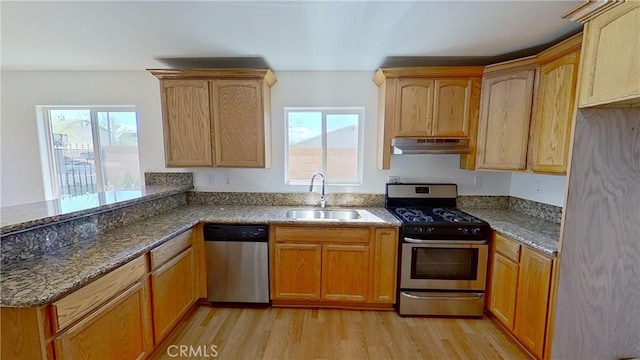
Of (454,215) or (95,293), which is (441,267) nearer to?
(454,215)

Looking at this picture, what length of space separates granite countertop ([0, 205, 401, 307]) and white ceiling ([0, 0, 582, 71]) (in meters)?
1.49

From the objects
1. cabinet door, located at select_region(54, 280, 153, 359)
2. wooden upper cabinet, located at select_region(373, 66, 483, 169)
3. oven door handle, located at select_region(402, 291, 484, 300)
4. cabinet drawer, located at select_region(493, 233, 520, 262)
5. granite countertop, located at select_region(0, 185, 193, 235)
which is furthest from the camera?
wooden upper cabinet, located at select_region(373, 66, 483, 169)

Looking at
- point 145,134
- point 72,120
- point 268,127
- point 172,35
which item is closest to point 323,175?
point 268,127

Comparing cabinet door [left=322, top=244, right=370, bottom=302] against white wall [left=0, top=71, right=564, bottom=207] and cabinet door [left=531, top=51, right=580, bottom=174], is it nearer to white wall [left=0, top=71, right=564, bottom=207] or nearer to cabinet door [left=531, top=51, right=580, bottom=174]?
white wall [left=0, top=71, right=564, bottom=207]

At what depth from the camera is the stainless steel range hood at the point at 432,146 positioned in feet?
8.23

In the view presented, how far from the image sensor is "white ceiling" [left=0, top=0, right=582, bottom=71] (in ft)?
5.30

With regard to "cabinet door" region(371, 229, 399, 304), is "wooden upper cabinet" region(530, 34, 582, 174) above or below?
above

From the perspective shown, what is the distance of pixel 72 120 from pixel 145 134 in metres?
0.92

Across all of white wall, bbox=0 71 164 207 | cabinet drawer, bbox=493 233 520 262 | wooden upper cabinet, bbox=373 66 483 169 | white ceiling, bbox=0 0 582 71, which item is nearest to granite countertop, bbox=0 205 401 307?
cabinet drawer, bbox=493 233 520 262

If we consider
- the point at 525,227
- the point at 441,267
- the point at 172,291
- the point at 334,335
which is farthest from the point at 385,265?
the point at 172,291

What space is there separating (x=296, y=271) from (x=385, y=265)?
81 centimetres

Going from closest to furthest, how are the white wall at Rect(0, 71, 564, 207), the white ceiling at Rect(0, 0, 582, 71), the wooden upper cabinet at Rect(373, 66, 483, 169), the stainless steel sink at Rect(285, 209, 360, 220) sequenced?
the white ceiling at Rect(0, 0, 582, 71)
the wooden upper cabinet at Rect(373, 66, 483, 169)
the stainless steel sink at Rect(285, 209, 360, 220)
the white wall at Rect(0, 71, 564, 207)

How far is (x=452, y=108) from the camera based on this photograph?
97.9 inches

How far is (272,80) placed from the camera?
2.74 metres
